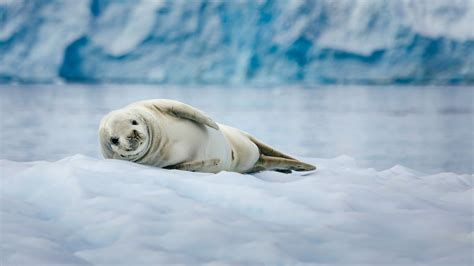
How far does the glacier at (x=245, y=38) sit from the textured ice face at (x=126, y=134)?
65.2 ft

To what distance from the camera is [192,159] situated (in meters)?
3.19

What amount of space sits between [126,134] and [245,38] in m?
20.5

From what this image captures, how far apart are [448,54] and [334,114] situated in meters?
11.0

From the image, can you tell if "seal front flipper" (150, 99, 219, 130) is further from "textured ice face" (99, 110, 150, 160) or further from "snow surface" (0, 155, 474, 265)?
"snow surface" (0, 155, 474, 265)

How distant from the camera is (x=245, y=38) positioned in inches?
914

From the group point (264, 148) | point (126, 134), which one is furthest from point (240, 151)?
point (126, 134)

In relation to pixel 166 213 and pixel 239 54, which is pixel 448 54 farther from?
pixel 166 213

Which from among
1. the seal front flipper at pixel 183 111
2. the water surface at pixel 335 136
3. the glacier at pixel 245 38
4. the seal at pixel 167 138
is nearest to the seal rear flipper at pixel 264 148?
the seal at pixel 167 138

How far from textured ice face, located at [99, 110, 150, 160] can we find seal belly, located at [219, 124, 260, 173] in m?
0.61

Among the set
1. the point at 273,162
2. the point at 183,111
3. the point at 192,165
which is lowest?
the point at 192,165

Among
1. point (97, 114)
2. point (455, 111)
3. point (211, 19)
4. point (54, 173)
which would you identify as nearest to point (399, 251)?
point (54, 173)

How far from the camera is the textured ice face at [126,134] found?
2.98 meters

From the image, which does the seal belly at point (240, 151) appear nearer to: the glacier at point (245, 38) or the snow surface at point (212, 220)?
the snow surface at point (212, 220)

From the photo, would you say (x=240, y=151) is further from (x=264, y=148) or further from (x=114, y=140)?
(x=114, y=140)
